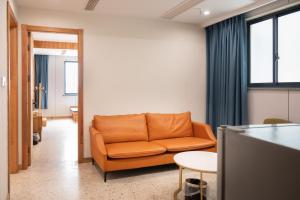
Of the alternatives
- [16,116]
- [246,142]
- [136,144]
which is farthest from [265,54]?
[16,116]

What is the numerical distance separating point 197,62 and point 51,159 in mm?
3192

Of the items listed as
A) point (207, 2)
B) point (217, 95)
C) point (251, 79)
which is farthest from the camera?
point (217, 95)

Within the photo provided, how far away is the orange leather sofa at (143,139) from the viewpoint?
3457 millimetres

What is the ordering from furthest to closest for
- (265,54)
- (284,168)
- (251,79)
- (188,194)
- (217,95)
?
(217,95), (251,79), (265,54), (188,194), (284,168)

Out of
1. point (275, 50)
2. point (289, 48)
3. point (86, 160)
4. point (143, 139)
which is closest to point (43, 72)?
point (86, 160)

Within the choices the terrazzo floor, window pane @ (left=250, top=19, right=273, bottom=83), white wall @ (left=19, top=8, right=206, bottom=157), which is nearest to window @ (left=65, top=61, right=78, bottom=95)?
the terrazzo floor

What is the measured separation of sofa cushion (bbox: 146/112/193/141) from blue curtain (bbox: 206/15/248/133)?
0.64m

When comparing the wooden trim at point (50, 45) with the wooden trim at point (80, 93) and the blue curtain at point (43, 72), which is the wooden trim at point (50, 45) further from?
the wooden trim at point (80, 93)

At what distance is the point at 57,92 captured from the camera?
10461mm

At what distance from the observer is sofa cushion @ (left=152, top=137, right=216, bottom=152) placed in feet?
12.3

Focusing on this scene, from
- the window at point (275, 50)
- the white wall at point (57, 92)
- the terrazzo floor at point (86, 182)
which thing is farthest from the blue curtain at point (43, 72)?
the window at point (275, 50)

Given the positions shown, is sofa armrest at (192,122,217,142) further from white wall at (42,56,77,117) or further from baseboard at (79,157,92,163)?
white wall at (42,56,77,117)

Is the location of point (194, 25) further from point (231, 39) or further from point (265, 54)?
point (265, 54)

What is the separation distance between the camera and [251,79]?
13.9 ft
